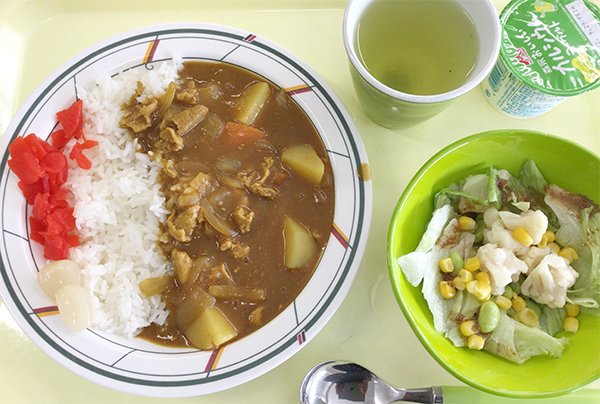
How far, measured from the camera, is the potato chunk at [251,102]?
237 centimetres

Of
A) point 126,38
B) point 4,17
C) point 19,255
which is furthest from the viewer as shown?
point 4,17

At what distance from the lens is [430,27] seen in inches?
91.3

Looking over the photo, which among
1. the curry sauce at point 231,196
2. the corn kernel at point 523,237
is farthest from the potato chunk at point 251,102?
the corn kernel at point 523,237

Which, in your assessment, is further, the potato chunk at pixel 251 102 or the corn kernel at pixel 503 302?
the potato chunk at pixel 251 102

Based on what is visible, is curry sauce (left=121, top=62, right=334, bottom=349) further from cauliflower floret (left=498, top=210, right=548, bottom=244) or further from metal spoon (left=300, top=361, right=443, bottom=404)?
cauliflower floret (left=498, top=210, right=548, bottom=244)

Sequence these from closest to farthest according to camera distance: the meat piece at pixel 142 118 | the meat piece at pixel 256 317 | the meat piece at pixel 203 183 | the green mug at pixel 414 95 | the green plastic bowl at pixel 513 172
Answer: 1. the green plastic bowl at pixel 513 172
2. the green mug at pixel 414 95
3. the meat piece at pixel 256 317
4. the meat piece at pixel 203 183
5. the meat piece at pixel 142 118

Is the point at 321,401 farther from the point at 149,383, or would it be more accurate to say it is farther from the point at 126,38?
the point at 126,38

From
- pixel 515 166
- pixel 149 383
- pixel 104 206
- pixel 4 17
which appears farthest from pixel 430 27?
pixel 4 17

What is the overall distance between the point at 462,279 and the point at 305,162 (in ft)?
2.64

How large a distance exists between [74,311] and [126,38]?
4.08 ft

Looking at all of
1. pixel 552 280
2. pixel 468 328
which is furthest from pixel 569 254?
pixel 468 328

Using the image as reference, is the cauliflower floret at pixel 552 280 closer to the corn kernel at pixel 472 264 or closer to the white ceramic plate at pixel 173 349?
the corn kernel at pixel 472 264

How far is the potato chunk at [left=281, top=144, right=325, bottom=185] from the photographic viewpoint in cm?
228

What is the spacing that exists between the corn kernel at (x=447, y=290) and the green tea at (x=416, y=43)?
0.81 metres
